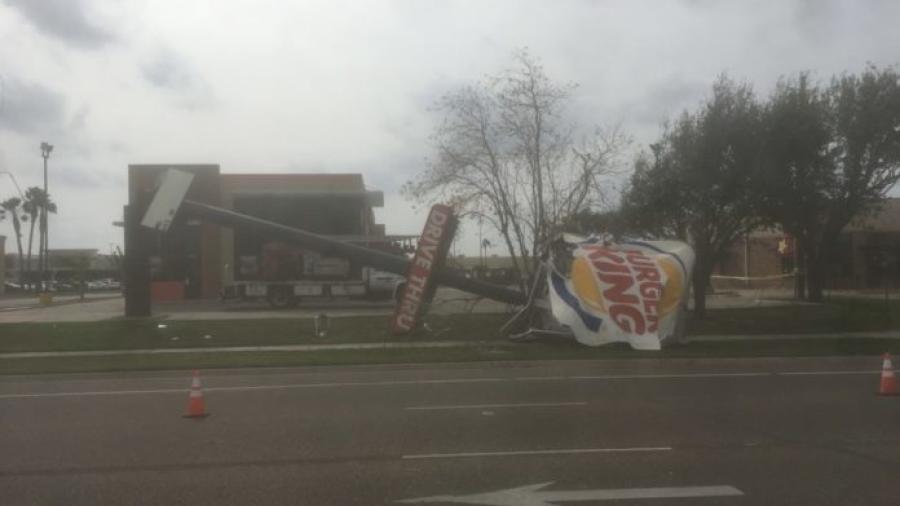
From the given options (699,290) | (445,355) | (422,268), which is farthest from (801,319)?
(445,355)

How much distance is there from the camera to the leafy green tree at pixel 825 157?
94.9ft

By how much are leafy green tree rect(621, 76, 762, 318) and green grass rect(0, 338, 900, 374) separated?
6.15 m

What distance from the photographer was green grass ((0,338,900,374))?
20.4m

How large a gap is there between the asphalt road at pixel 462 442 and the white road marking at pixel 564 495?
0.02 metres

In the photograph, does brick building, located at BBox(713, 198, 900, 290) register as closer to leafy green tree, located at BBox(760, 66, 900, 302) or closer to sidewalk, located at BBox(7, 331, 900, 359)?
leafy green tree, located at BBox(760, 66, 900, 302)

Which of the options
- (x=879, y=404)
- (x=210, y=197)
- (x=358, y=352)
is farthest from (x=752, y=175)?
(x=210, y=197)

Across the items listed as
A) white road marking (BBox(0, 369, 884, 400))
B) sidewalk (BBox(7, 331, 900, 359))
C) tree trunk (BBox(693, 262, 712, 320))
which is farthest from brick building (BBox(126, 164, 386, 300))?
white road marking (BBox(0, 369, 884, 400))

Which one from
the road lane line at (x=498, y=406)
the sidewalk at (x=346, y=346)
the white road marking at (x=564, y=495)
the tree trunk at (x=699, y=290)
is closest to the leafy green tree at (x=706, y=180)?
the tree trunk at (x=699, y=290)

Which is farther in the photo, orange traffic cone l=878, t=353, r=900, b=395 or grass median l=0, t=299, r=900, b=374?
grass median l=0, t=299, r=900, b=374

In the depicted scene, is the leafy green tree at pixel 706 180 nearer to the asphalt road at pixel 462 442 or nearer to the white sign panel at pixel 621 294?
the white sign panel at pixel 621 294

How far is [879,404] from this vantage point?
13.1m

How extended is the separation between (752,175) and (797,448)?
1980 centimetres

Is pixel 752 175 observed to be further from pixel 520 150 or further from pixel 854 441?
pixel 854 441

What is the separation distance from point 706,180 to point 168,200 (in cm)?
1589
